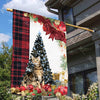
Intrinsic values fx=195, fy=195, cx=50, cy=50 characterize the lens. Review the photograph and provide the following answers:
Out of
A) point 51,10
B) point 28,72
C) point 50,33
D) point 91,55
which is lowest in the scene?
point 28,72

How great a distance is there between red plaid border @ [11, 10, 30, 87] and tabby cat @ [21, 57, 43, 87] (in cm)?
21

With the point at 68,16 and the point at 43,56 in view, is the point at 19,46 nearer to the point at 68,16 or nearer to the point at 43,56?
the point at 43,56

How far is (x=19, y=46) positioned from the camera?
6.41 metres

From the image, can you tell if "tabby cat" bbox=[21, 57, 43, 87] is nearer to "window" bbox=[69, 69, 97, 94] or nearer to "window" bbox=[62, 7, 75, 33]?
"window" bbox=[69, 69, 97, 94]

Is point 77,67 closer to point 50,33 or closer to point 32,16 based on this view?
point 50,33

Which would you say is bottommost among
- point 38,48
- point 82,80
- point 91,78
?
point 82,80

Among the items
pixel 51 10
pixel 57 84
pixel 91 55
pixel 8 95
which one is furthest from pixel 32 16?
pixel 8 95

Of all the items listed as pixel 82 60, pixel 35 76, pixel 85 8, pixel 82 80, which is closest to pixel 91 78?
pixel 82 80

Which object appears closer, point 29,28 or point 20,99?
point 29,28

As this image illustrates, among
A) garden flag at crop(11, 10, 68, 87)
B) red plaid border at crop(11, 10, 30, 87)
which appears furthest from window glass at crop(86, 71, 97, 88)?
red plaid border at crop(11, 10, 30, 87)

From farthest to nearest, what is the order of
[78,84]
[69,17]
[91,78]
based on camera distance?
[69,17] < [78,84] < [91,78]

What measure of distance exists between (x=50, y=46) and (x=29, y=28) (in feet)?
3.36

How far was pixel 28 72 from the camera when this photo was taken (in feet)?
21.1

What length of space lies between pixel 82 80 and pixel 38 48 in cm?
406
